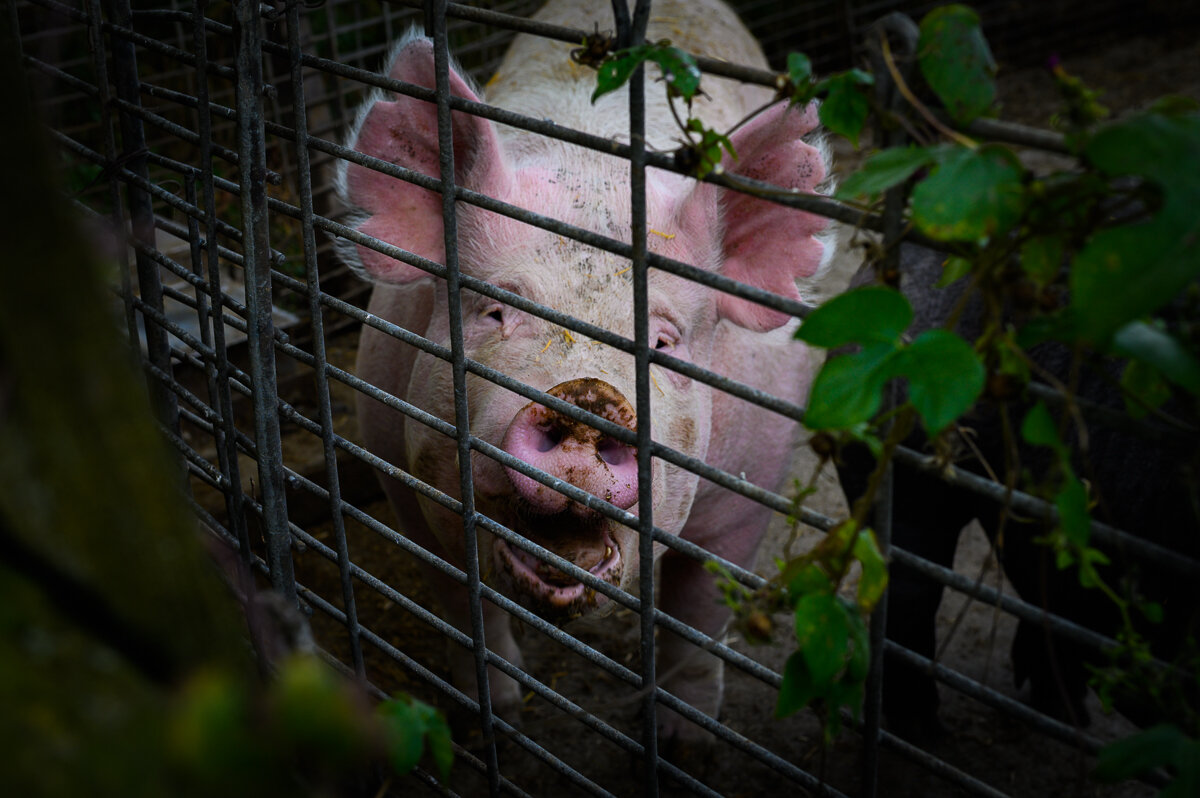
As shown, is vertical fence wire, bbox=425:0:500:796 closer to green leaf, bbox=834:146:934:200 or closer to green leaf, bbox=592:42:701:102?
green leaf, bbox=592:42:701:102

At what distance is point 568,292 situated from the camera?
2.19 metres

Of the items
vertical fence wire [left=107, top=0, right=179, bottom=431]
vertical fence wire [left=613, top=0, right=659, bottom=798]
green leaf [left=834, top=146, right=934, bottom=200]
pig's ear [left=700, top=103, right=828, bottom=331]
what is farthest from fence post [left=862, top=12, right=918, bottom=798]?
vertical fence wire [left=107, top=0, right=179, bottom=431]

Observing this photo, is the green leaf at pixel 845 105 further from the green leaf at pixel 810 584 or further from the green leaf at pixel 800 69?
the green leaf at pixel 810 584

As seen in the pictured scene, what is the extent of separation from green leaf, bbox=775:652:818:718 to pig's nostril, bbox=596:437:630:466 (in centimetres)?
73

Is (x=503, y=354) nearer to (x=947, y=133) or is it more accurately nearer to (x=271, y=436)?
(x=271, y=436)

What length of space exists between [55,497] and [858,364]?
799 millimetres

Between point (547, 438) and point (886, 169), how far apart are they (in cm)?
100

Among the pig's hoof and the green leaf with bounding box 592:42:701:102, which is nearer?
the green leaf with bounding box 592:42:701:102

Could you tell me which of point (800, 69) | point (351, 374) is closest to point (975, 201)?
point (800, 69)

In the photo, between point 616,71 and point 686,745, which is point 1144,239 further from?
point 686,745

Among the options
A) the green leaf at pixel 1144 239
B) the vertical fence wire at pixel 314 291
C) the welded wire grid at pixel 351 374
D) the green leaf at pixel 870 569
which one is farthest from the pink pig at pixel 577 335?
the green leaf at pixel 1144 239

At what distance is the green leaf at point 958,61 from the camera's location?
1.06 meters

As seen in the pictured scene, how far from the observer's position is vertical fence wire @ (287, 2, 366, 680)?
6.13 ft

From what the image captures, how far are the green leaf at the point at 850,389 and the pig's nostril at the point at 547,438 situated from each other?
823 mm
